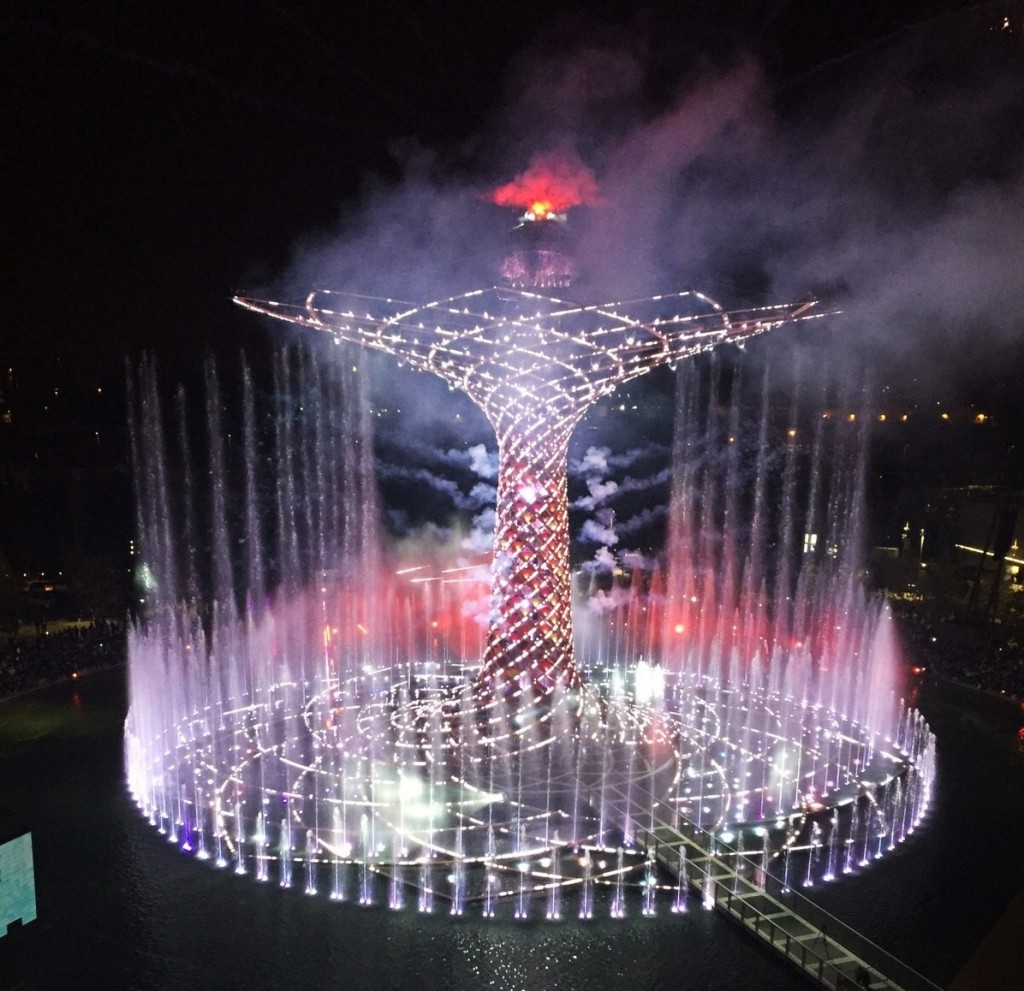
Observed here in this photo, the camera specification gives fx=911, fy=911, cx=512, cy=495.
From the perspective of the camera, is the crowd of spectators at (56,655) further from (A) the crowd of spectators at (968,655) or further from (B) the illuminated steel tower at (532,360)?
(A) the crowd of spectators at (968,655)

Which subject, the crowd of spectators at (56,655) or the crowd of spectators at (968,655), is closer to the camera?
the crowd of spectators at (56,655)

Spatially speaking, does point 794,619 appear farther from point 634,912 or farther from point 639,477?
point 634,912

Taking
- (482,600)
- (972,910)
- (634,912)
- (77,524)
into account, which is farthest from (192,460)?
(972,910)

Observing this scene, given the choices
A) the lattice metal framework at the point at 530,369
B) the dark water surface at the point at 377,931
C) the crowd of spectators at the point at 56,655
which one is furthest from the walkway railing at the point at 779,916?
the crowd of spectators at the point at 56,655

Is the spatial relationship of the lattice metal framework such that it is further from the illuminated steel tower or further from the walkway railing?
the walkway railing

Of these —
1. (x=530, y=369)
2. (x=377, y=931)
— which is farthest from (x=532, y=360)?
(x=377, y=931)

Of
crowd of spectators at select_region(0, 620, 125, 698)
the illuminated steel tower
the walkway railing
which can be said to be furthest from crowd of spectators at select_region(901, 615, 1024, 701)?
crowd of spectators at select_region(0, 620, 125, 698)

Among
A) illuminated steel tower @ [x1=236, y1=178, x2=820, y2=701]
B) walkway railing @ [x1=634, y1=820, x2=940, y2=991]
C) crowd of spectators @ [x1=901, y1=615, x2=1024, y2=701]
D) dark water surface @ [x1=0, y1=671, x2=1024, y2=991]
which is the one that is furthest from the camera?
crowd of spectators @ [x1=901, y1=615, x2=1024, y2=701]
